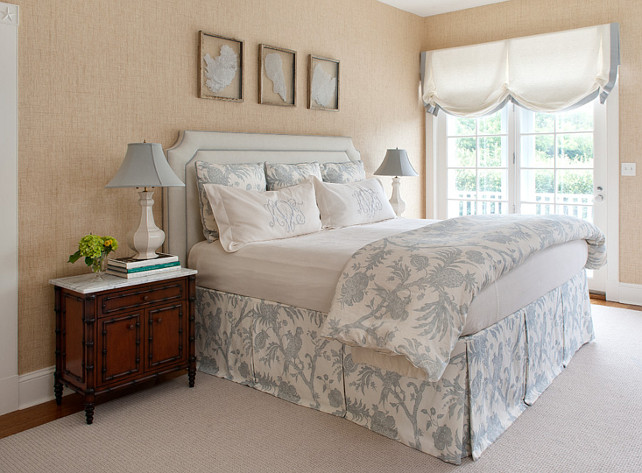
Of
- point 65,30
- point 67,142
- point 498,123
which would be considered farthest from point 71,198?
point 498,123

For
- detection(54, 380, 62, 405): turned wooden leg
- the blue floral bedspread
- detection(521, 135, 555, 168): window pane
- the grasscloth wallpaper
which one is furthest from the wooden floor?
detection(521, 135, 555, 168): window pane

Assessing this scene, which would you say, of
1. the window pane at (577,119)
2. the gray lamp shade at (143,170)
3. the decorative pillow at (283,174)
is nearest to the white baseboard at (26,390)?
the gray lamp shade at (143,170)

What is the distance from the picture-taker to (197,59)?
3.58 meters

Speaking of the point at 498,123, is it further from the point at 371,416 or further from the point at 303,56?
the point at 371,416

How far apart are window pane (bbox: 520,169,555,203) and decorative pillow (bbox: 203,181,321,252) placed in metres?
2.67

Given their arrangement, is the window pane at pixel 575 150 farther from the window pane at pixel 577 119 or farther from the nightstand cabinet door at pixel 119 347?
the nightstand cabinet door at pixel 119 347

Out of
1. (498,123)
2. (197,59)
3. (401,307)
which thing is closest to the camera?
(401,307)

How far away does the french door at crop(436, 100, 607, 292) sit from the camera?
483cm

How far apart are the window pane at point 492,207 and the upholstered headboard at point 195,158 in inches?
88.3

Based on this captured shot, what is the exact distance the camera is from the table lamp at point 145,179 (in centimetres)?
281

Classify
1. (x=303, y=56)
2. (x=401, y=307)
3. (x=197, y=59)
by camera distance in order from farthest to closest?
(x=303, y=56), (x=197, y=59), (x=401, y=307)

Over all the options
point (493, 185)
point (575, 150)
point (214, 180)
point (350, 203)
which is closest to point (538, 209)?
point (493, 185)

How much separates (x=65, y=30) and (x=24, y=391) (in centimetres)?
186

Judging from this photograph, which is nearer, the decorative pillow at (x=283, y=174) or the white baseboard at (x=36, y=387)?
the white baseboard at (x=36, y=387)
